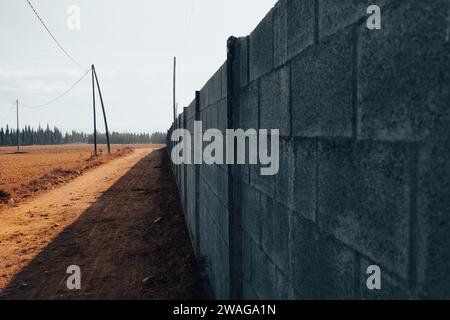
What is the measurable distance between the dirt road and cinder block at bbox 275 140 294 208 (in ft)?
10.8

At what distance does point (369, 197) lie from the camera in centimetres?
124

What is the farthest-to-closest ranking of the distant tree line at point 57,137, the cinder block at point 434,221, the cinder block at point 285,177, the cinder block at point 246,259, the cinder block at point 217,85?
the distant tree line at point 57,137 < the cinder block at point 217,85 < the cinder block at point 246,259 < the cinder block at point 285,177 < the cinder block at point 434,221

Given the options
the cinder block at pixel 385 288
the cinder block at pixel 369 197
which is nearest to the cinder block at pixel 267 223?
the cinder block at pixel 369 197

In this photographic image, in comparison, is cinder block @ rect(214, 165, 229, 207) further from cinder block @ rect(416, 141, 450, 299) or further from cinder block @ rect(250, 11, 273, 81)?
cinder block @ rect(416, 141, 450, 299)

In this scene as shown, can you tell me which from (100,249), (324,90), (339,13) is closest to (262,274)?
(324,90)

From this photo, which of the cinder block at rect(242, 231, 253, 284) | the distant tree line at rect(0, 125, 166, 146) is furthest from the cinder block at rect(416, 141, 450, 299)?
the distant tree line at rect(0, 125, 166, 146)

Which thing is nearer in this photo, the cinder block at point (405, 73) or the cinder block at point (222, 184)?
the cinder block at point (405, 73)

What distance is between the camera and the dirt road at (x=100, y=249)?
534 centimetres

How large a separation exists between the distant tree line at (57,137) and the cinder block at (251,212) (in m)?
116

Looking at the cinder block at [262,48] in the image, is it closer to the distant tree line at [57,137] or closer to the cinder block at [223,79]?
the cinder block at [223,79]

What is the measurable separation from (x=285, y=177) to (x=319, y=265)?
0.54 m

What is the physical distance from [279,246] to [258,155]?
2.09 feet

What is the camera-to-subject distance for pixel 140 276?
5758mm
